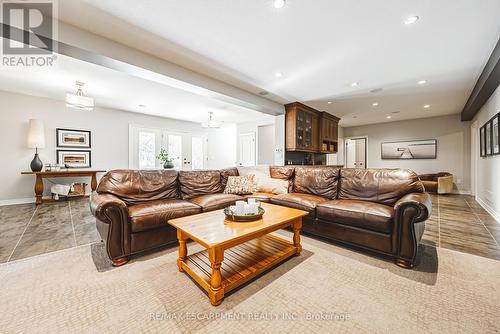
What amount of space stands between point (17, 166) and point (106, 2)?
196 inches

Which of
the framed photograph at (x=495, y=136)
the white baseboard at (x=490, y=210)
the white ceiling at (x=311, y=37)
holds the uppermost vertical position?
the white ceiling at (x=311, y=37)

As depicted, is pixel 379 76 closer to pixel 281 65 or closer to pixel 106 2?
pixel 281 65

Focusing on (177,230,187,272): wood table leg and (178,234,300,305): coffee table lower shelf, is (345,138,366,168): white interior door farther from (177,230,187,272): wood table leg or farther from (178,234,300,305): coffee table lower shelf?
(177,230,187,272): wood table leg

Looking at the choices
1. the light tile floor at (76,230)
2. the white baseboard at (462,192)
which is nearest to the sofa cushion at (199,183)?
the light tile floor at (76,230)

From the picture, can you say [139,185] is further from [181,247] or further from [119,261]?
[181,247]

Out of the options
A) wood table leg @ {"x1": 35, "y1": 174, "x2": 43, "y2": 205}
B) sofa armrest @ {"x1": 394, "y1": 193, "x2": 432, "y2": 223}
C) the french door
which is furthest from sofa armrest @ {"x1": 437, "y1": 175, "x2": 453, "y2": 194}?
wood table leg @ {"x1": 35, "y1": 174, "x2": 43, "y2": 205}

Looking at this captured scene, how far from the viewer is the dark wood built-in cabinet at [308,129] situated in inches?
195

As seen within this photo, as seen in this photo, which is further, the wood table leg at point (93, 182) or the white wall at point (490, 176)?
the wood table leg at point (93, 182)

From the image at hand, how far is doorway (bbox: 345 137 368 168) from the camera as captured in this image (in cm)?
828

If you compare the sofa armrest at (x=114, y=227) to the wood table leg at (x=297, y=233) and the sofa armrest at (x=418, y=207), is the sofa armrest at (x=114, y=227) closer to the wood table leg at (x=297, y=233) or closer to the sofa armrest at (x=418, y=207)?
the wood table leg at (x=297, y=233)

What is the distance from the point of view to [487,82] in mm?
3123

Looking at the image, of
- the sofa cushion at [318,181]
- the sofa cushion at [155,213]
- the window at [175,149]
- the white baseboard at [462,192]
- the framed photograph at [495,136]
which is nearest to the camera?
the sofa cushion at [155,213]

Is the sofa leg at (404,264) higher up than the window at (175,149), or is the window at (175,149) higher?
the window at (175,149)

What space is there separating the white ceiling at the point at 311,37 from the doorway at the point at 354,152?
182 inches
